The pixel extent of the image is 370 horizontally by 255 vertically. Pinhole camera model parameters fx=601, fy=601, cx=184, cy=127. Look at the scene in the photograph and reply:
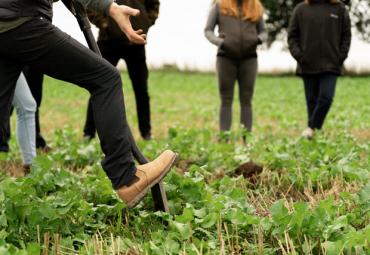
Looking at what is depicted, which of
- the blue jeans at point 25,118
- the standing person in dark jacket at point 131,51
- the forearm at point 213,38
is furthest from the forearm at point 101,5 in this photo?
the forearm at point 213,38

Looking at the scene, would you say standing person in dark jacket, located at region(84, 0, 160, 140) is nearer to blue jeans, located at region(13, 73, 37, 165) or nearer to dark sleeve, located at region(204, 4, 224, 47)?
dark sleeve, located at region(204, 4, 224, 47)

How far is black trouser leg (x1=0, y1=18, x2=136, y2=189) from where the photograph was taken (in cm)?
297

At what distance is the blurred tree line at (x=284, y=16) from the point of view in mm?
33094

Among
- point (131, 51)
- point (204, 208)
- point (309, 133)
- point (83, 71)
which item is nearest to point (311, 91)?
point (309, 133)

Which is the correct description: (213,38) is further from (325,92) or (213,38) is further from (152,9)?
(325,92)

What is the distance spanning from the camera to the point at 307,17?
700cm

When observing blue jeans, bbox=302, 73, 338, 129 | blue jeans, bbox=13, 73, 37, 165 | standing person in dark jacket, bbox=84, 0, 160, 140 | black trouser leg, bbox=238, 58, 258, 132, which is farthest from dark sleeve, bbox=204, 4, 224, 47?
blue jeans, bbox=13, 73, 37, 165

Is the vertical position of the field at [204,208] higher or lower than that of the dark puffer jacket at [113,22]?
lower

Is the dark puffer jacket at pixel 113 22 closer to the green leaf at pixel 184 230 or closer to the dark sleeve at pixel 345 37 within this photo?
the dark sleeve at pixel 345 37

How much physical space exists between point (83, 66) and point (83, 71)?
0.09 feet

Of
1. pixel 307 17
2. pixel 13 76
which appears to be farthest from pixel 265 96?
pixel 13 76

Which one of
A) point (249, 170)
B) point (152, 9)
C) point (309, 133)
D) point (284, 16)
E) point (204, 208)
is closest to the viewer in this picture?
point (204, 208)

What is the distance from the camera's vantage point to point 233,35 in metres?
6.75

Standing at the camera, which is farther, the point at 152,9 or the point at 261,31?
the point at 261,31
